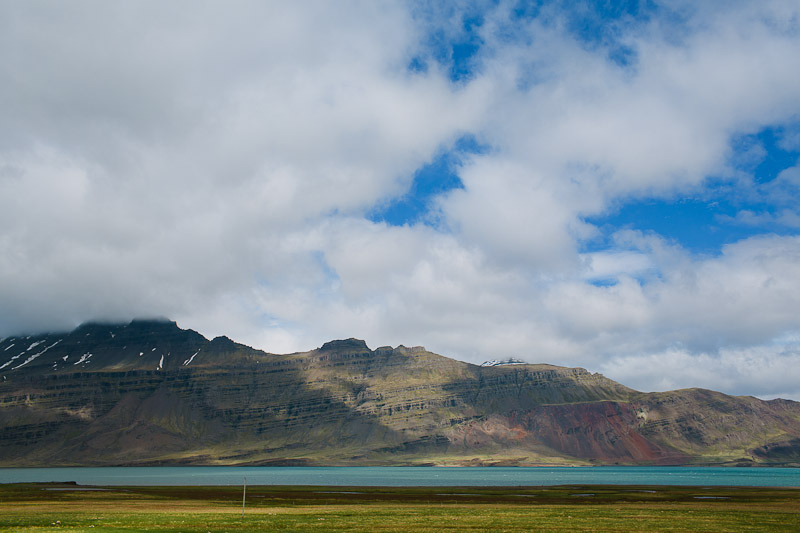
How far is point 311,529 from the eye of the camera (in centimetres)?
5312

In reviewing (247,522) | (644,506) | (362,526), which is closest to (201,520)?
(247,522)

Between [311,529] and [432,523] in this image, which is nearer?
[311,529]

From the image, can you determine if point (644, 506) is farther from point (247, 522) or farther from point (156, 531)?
point (156, 531)

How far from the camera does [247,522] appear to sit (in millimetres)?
59688

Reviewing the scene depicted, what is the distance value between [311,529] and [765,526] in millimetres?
41375

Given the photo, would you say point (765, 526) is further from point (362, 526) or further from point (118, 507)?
point (118, 507)

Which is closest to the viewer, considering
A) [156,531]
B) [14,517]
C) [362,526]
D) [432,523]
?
[156,531]

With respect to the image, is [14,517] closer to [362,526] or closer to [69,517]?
[69,517]

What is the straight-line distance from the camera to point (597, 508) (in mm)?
81875

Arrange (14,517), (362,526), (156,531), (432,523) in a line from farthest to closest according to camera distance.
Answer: (14,517) < (432,523) < (362,526) < (156,531)

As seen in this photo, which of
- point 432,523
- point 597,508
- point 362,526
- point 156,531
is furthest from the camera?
point 597,508

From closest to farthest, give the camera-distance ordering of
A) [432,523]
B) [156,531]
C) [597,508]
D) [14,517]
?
[156,531], [432,523], [14,517], [597,508]

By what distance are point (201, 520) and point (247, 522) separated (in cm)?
595

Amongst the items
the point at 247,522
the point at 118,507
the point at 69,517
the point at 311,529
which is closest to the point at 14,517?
the point at 69,517
